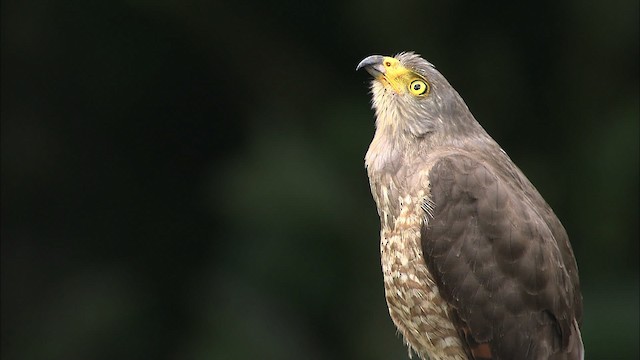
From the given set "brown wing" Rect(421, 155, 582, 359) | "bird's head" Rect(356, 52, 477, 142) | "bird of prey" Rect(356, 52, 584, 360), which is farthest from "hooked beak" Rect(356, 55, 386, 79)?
"brown wing" Rect(421, 155, 582, 359)

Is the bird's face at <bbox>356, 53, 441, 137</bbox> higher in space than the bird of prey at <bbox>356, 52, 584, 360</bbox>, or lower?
higher

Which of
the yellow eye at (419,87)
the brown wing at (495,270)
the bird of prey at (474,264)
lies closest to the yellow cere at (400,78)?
the yellow eye at (419,87)

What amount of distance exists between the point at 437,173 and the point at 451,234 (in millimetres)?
209

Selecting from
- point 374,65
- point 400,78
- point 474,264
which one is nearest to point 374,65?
point 374,65

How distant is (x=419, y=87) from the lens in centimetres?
379

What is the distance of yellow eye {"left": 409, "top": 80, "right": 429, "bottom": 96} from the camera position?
3776mm

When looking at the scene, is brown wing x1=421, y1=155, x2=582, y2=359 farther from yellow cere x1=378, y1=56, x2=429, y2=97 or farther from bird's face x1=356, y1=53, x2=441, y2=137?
yellow cere x1=378, y1=56, x2=429, y2=97

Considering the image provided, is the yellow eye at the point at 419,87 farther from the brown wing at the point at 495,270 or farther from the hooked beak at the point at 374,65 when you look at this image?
the brown wing at the point at 495,270

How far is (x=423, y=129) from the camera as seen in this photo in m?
3.71

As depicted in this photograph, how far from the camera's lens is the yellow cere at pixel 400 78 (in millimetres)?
3801

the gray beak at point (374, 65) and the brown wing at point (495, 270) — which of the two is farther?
the gray beak at point (374, 65)

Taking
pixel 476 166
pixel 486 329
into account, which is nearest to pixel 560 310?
pixel 486 329

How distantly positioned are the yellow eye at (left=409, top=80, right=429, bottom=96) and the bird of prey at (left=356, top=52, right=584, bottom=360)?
0.88ft

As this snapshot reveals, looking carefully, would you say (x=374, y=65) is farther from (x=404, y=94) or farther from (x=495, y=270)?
(x=495, y=270)
